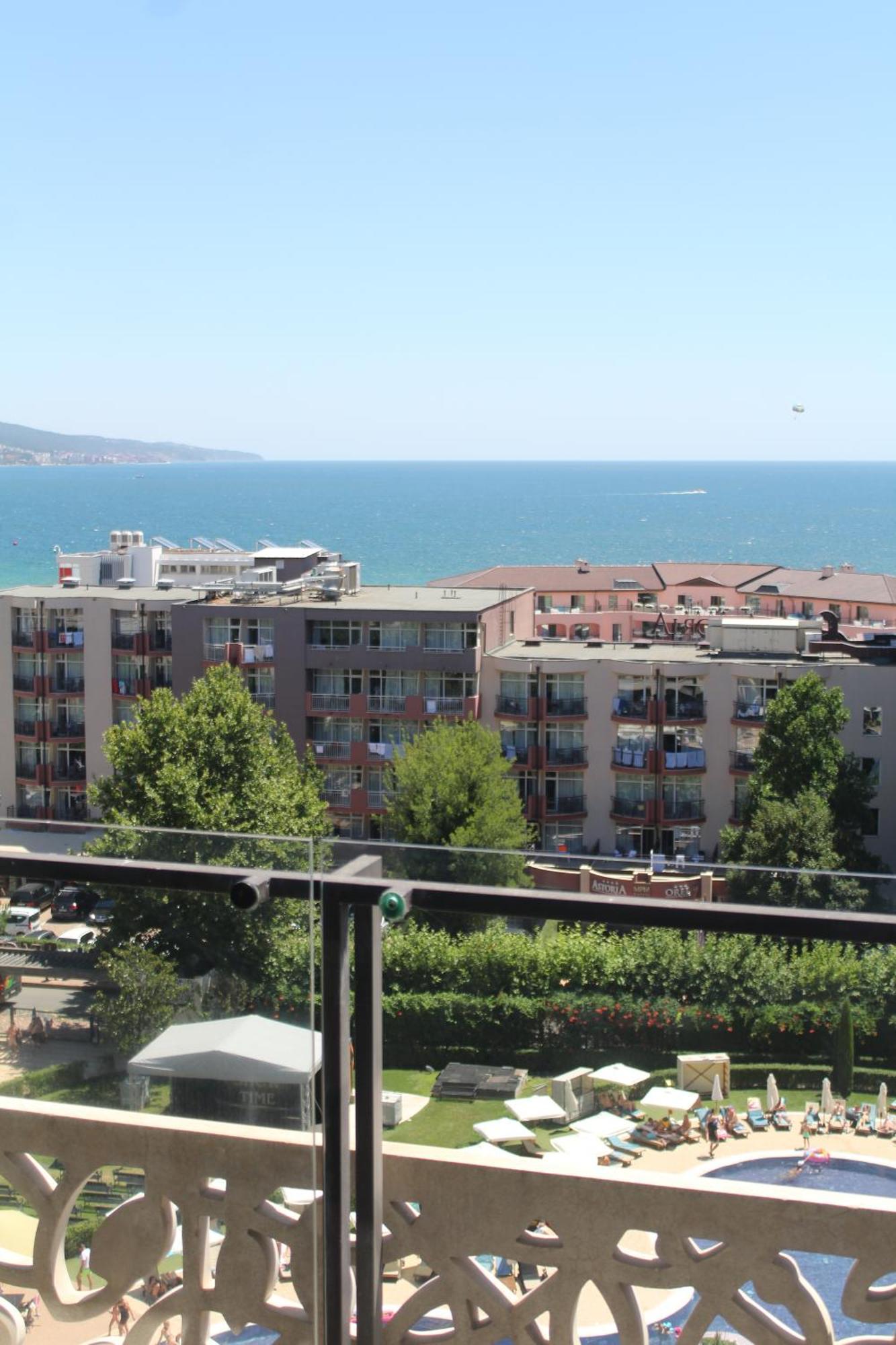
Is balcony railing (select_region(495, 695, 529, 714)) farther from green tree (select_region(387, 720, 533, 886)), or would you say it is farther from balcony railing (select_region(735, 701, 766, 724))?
balcony railing (select_region(735, 701, 766, 724))

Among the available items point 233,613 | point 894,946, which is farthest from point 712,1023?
point 233,613

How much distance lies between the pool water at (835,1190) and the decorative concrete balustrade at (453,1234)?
11 mm

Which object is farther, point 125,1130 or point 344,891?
point 125,1130

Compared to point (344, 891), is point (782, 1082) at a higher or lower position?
lower

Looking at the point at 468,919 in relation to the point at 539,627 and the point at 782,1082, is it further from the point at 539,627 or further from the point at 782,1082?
the point at 539,627

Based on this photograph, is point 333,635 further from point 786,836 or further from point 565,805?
point 786,836

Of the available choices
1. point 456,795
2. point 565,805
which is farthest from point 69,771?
point 456,795

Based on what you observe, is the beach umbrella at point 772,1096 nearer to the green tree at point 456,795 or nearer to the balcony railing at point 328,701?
the green tree at point 456,795

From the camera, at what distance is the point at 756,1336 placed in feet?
6.64

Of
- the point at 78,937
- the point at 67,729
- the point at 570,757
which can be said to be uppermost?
the point at 78,937

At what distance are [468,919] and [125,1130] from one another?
65 centimetres

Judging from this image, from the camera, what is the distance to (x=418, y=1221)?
2133mm

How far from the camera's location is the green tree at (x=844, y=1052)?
6.59ft

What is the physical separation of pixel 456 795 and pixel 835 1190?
21350 millimetres
